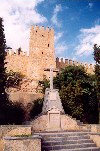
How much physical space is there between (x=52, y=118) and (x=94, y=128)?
503 centimetres

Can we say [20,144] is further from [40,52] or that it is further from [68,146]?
[40,52]

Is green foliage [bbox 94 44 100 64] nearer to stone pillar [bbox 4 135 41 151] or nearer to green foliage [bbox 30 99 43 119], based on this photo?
green foliage [bbox 30 99 43 119]

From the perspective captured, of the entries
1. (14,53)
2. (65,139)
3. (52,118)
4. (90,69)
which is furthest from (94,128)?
(90,69)

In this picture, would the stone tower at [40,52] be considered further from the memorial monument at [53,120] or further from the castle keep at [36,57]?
the memorial monument at [53,120]

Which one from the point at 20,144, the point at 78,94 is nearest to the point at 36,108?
the point at 78,94

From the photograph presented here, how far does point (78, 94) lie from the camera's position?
25.8 metres

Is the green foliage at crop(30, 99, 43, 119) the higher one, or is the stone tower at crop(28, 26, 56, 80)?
the stone tower at crop(28, 26, 56, 80)

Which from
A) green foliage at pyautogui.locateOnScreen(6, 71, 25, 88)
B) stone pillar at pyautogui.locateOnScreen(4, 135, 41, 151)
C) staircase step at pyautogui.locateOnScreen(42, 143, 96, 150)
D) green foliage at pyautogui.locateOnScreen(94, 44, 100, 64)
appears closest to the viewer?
stone pillar at pyautogui.locateOnScreen(4, 135, 41, 151)

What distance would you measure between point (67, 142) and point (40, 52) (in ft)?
96.6

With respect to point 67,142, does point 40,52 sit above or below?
above

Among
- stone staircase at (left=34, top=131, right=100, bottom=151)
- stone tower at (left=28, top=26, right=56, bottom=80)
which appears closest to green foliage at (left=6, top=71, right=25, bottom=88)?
stone tower at (left=28, top=26, right=56, bottom=80)

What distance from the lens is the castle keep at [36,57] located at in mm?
40469

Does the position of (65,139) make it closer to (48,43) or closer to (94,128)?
(94,128)

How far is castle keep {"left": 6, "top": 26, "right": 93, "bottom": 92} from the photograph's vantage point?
40.5m
